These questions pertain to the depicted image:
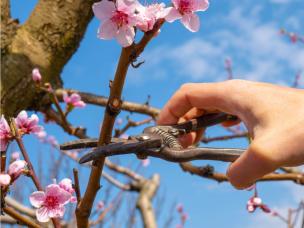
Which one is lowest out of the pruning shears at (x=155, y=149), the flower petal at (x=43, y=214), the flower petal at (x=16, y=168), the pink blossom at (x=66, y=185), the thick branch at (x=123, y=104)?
the flower petal at (x=43, y=214)

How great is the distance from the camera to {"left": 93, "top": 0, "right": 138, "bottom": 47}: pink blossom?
1.01 metres

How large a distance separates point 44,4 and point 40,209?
4.78ft

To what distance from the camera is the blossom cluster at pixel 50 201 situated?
130 cm

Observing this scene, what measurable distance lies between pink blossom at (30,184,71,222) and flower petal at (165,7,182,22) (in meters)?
0.56

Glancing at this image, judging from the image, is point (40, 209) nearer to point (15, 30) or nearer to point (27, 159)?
point (27, 159)

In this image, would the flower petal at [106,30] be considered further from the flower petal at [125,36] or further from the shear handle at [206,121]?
the shear handle at [206,121]

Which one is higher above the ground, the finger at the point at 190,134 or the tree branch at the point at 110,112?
the finger at the point at 190,134

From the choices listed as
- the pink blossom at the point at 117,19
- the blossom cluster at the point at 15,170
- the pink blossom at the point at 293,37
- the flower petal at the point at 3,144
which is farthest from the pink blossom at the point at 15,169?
the pink blossom at the point at 293,37

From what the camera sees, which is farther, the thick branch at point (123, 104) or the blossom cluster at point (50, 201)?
the thick branch at point (123, 104)

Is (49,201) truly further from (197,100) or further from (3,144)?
(197,100)

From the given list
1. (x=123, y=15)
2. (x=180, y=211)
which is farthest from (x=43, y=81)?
(x=180, y=211)

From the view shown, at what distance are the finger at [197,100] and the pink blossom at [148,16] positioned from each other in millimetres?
245

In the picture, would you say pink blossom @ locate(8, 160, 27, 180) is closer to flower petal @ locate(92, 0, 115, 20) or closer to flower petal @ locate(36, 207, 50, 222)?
flower petal @ locate(36, 207, 50, 222)

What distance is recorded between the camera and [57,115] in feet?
8.63
